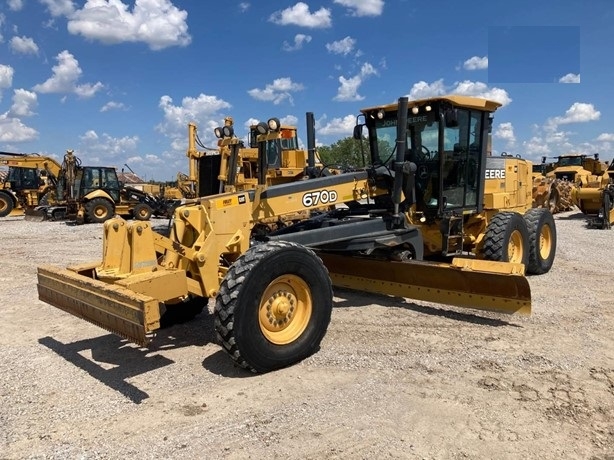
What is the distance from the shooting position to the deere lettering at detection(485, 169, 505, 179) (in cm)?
848

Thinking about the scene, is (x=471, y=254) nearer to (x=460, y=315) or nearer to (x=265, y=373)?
(x=460, y=315)

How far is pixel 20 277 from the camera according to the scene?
9656 mm

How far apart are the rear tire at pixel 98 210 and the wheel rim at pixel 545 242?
54.7 ft

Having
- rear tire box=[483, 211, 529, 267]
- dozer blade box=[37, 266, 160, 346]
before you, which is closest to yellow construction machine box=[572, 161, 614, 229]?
rear tire box=[483, 211, 529, 267]

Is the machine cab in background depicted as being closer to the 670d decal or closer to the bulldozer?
the bulldozer

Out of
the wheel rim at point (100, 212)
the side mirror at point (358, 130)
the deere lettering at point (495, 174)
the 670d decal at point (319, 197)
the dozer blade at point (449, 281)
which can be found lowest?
the dozer blade at point (449, 281)

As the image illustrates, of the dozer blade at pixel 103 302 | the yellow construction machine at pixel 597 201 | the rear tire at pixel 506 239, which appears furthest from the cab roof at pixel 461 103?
the yellow construction machine at pixel 597 201

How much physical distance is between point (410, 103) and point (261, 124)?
8.68 ft

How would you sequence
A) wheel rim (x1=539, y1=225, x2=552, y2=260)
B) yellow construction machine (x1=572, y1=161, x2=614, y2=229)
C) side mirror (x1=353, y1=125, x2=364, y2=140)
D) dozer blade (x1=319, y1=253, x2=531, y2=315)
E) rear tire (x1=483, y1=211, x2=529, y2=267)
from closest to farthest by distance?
dozer blade (x1=319, y1=253, x2=531, y2=315), rear tire (x1=483, y1=211, x2=529, y2=267), side mirror (x1=353, y1=125, x2=364, y2=140), wheel rim (x1=539, y1=225, x2=552, y2=260), yellow construction machine (x1=572, y1=161, x2=614, y2=229)

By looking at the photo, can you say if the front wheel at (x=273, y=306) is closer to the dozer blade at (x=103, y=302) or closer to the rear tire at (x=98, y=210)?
the dozer blade at (x=103, y=302)

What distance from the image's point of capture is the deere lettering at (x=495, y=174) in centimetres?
848

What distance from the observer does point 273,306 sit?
479cm

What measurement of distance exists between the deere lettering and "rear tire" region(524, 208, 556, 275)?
0.89m

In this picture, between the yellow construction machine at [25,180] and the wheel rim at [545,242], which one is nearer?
the wheel rim at [545,242]
